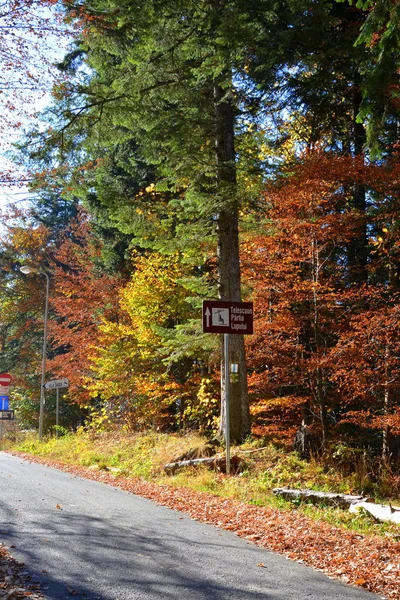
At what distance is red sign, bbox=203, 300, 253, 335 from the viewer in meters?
11.7

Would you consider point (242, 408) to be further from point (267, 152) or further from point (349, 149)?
point (267, 152)

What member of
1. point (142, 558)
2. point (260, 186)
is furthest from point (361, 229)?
point (142, 558)

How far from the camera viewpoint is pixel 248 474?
12000 mm

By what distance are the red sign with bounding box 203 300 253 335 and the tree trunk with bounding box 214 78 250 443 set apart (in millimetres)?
2760

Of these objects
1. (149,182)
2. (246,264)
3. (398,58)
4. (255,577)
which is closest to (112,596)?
(255,577)

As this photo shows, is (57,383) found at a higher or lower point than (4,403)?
higher

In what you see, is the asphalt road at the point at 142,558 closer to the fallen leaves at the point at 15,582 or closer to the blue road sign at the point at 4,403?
the fallen leaves at the point at 15,582

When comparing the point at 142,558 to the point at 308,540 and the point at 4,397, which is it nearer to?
the point at 308,540

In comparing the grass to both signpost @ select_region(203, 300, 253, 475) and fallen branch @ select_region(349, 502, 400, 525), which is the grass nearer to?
fallen branch @ select_region(349, 502, 400, 525)

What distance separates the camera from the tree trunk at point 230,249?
14.5 metres

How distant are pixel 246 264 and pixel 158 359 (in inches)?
235

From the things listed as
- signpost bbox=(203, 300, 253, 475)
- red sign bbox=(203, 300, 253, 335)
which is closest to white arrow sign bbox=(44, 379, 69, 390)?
signpost bbox=(203, 300, 253, 475)

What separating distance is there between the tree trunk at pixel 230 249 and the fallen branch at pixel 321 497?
3882 mm

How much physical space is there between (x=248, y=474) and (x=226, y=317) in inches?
121
